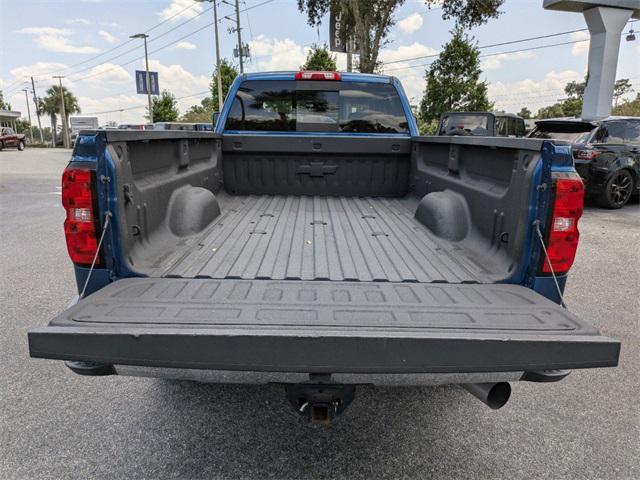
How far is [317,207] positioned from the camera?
4.32m

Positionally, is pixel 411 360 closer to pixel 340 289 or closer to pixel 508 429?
pixel 340 289

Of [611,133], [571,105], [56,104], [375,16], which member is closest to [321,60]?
[375,16]

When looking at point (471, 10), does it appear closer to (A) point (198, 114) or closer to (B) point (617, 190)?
(B) point (617, 190)

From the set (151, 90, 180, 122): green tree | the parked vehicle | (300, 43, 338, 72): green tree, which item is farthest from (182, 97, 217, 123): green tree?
the parked vehicle

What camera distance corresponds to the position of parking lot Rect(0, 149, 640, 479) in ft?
7.80

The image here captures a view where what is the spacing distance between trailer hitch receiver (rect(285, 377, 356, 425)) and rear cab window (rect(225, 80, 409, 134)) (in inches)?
130

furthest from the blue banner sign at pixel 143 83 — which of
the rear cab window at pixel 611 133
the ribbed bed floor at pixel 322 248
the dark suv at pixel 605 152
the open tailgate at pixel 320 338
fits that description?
the open tailgate at pixel 320 338

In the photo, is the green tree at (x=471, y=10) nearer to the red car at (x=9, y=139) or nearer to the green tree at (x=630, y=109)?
the green tree at (x=630, y=109)

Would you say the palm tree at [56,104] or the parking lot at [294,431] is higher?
the palm tree at [56,104]

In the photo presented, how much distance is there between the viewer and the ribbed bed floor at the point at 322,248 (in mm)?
2574

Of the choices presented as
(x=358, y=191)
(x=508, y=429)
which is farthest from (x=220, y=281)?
(x=358, y=191)

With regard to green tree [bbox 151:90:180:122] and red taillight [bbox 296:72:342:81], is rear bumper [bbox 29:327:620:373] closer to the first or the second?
red taillight [bbox 296:72:342:81]

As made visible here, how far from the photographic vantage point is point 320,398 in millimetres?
1928

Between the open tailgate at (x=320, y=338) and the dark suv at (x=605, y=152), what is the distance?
907 cm
